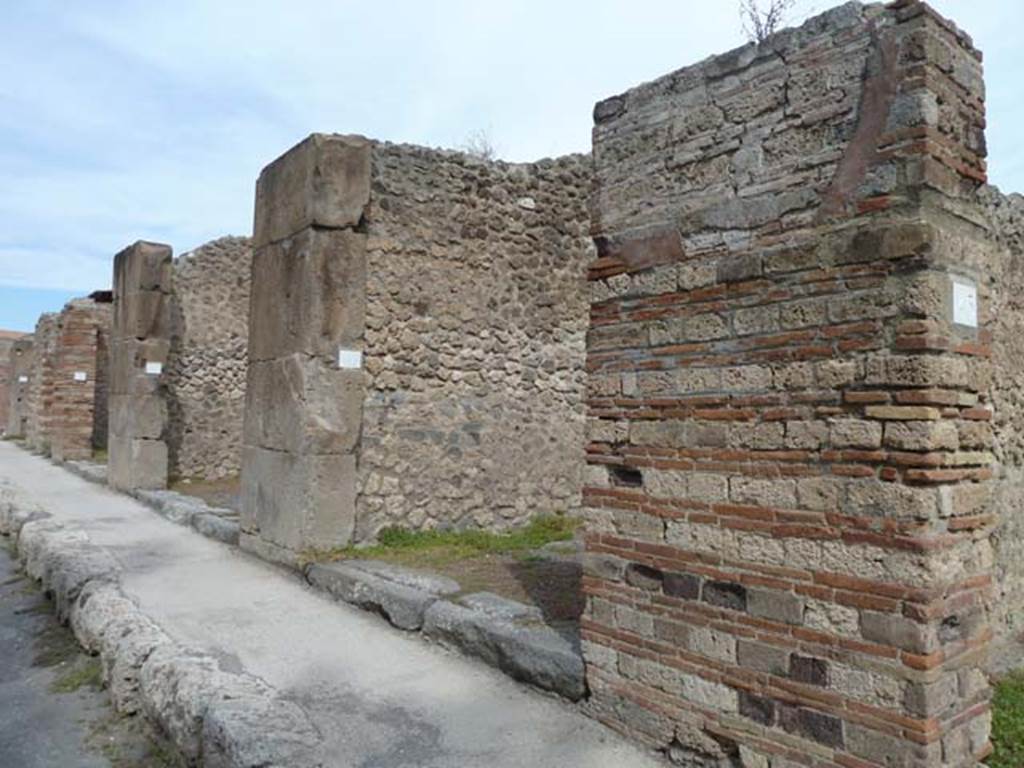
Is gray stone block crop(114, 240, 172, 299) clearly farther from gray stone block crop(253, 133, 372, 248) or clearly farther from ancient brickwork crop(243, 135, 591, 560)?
gray stone block crop(253, 133, 372, 248)

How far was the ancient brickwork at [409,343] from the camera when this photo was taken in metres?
6.57

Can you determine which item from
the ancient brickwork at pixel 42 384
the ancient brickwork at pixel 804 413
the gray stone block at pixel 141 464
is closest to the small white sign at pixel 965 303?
the ancient brickwork at pixel 804 413

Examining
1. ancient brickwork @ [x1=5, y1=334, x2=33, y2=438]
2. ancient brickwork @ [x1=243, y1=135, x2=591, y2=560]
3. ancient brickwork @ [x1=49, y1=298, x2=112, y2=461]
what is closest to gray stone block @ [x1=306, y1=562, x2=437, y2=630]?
ancient brickwork @ [x1=243, y1=135, x2=591, y2=560]

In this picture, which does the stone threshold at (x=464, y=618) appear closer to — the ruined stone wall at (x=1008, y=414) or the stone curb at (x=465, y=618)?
the stone curb at (x=465, y=618)

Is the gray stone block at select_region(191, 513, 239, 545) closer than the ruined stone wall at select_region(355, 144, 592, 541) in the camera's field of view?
No

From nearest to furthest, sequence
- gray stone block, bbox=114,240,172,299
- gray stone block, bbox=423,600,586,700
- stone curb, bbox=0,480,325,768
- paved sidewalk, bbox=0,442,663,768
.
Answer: stone curb, bbox=0,480,325,768
paved sidewalk, bbox=0,442,663,768
gray stone block, bbox=423,600,586,700
gray stone block, bbox=114,240,172,299

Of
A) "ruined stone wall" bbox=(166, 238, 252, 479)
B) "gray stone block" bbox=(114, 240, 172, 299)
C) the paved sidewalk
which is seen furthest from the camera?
"ruined stone wall" bbox=(166, 238, 252, 479)

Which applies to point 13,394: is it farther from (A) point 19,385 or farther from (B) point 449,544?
(B) point 449,544

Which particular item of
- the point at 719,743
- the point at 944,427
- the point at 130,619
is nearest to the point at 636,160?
the point at 944,427

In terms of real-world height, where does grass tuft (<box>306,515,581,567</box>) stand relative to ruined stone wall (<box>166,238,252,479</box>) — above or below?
below

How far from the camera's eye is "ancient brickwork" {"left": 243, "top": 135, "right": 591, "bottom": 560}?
21.6 ft

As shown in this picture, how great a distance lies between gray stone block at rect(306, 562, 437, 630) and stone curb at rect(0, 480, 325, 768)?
3.82 ft

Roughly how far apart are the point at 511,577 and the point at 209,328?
28.7 feet

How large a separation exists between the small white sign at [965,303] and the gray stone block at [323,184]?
4894mm
